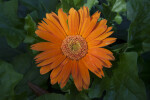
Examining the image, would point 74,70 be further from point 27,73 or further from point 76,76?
point 27,73

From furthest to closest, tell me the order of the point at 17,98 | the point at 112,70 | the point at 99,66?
the point at 112,70
the point at 17,98
the point at 99,66

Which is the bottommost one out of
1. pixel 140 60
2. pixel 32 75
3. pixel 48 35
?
pixel 140 60

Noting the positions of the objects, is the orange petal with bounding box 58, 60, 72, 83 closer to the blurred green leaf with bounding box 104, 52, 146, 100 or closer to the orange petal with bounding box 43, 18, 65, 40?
the orange petal with bounding box 43, 18, 65, 40

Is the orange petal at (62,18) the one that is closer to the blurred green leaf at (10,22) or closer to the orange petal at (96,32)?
the orange petal at (96,32)

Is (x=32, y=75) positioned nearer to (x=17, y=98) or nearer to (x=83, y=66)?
(x=17, y=98)

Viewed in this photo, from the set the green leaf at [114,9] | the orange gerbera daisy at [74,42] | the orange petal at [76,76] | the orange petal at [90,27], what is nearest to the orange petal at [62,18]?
the orange gerbera daisy at [74,42]

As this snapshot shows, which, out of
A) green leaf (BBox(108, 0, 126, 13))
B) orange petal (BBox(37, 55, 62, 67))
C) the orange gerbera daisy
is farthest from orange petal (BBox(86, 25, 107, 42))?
green leaf (BBox(108, 0, 126, 13))

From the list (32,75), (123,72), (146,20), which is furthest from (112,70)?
(32,75)

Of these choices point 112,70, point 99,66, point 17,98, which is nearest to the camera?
point 99,66
